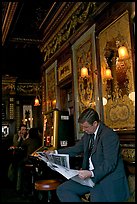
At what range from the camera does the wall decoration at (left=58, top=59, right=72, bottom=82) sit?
4934mm

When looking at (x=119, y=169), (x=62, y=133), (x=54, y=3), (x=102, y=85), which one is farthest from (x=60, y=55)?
(x=119, y=169)

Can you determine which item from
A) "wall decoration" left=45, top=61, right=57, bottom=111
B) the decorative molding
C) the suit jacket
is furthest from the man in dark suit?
"wall decoration" left=45, top=61, right=57, bottom=111

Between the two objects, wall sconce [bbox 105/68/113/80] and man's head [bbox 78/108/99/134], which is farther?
wall sconce [bbox 105/68/113/80]

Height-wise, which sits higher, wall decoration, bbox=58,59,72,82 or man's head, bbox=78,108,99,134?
wall decoration, bbox=58,59,72,82

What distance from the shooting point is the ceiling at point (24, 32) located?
5.22 meters

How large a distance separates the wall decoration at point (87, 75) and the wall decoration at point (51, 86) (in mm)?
1227

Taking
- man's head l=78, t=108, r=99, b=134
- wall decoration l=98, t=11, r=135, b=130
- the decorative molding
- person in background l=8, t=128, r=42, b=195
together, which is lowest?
person in background l=8, t=128, r=42, b=195

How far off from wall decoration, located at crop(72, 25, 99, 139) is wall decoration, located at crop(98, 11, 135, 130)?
275mm

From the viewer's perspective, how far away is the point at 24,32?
6391 millimetres

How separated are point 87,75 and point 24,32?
2870 millimetres

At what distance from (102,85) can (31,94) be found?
6598mm

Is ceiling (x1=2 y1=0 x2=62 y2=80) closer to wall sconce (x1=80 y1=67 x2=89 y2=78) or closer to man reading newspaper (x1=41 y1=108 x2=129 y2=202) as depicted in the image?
wall sconce (x1=80 y1=67 x2=89 y2=78)

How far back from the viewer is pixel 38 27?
617cm

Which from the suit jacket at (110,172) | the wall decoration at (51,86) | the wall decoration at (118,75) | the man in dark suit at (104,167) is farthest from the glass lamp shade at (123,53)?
the wall decoration at (51,86)
